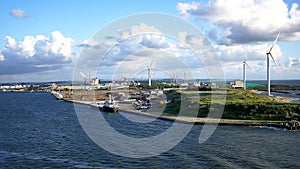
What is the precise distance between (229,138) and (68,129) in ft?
52.7

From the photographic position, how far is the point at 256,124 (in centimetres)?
3606

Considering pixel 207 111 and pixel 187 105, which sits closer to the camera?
pixel 207 111

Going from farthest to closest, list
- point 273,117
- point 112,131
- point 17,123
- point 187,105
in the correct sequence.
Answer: point 187,105 → point 17,123 → point 273,117 → point 112,131

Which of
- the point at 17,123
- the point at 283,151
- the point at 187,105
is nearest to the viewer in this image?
the point at 283,151

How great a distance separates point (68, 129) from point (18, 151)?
10683 mm

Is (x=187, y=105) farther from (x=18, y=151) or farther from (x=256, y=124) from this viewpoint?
(x=18, y=151)

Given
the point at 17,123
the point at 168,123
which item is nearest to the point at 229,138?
the point at 168,123

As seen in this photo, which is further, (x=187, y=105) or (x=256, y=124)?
(x=187, y=105)

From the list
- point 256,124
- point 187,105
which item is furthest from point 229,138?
point 187,105

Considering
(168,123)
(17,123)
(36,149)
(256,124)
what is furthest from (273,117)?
(17,123)

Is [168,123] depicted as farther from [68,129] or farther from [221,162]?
[221,162]

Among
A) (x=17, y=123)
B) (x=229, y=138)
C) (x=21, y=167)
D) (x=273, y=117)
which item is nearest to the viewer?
(x=21, y=167)

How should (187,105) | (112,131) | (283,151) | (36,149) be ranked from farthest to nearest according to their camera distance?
(187,105), (112,131), (36,149), (283,151)

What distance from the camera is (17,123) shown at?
4153cm
